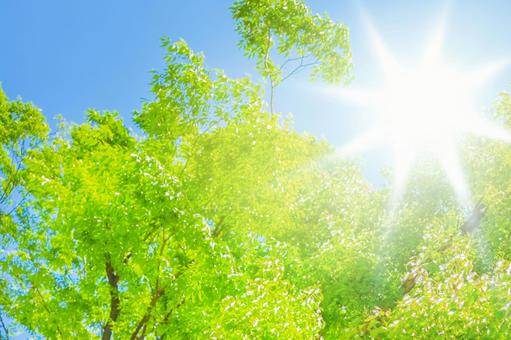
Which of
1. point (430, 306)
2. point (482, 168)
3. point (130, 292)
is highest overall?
point (482, 168)

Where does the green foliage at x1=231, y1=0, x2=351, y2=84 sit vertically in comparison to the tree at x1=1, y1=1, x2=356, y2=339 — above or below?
above

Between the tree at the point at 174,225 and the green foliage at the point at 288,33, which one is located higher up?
the green foliage at the point at 288,33

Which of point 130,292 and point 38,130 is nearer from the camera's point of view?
point 130,292

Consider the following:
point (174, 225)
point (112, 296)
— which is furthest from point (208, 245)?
point (112, 296)

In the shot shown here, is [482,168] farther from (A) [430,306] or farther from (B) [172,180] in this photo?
(B) [172,180]

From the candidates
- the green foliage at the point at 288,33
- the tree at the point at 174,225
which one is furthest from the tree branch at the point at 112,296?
the green foliage at the point at 288,33

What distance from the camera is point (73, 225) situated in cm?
827

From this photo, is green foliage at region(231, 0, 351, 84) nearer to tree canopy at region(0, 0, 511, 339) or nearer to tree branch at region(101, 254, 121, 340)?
tree canopy at region(0, 0, 511, 339)

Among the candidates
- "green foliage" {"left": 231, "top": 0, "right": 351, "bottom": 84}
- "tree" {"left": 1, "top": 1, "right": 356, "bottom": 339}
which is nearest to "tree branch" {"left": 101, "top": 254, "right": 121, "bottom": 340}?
"tree" {"left": 1, "top": 1, "right": 356, "bottom": 339}

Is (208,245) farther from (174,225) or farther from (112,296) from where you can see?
(112,296)

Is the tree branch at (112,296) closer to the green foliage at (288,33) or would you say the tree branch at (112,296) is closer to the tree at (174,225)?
the tree at (174,225)

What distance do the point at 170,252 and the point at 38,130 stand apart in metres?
11.4

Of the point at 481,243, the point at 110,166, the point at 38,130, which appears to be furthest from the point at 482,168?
the point at 38,130

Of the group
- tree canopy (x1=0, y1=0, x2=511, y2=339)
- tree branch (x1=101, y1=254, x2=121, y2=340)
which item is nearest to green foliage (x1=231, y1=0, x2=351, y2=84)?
tree canopy (x1=0, y1=0, x2=511, y2=339)
